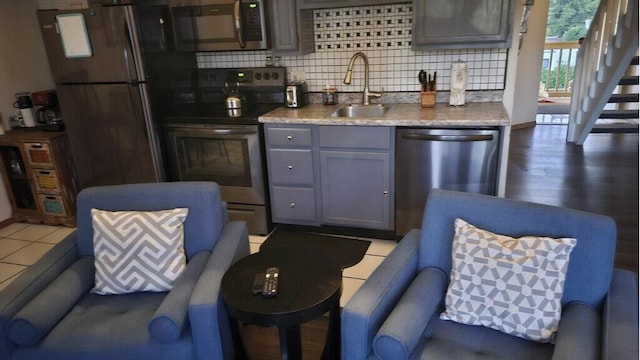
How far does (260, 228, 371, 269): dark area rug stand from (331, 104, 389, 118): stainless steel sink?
94 centimetres

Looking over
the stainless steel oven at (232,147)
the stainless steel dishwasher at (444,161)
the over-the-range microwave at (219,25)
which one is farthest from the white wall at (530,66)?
the over-the-range microwave at (219,25)

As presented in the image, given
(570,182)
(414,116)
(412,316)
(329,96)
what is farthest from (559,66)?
(412,316)

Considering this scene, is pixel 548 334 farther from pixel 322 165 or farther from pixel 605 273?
pixel 322 165

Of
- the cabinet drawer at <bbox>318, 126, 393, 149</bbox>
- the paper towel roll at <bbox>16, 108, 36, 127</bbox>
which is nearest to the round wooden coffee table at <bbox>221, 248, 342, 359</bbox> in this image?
the cabinet drawer at <bbox>318, 126, 393, 149</bbox>

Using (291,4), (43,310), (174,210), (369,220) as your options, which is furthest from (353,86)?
(43,310)

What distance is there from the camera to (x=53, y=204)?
3.70 metres

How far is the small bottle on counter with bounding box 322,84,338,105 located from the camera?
3445mm

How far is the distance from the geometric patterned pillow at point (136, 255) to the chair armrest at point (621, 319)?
1.65 metres

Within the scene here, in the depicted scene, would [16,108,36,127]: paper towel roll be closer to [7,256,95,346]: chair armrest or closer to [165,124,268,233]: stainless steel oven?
[165,124,268,233]: stainless steel oven

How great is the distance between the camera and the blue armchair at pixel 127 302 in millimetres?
1673

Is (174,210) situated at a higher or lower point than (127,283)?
higher

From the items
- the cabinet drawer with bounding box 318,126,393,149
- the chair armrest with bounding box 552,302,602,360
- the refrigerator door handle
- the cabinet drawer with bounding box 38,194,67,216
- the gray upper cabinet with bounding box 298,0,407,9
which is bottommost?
the cabinet drawer with bounding box 38,194,67,216

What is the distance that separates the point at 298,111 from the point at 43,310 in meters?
2.07

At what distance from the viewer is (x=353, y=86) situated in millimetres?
3504
